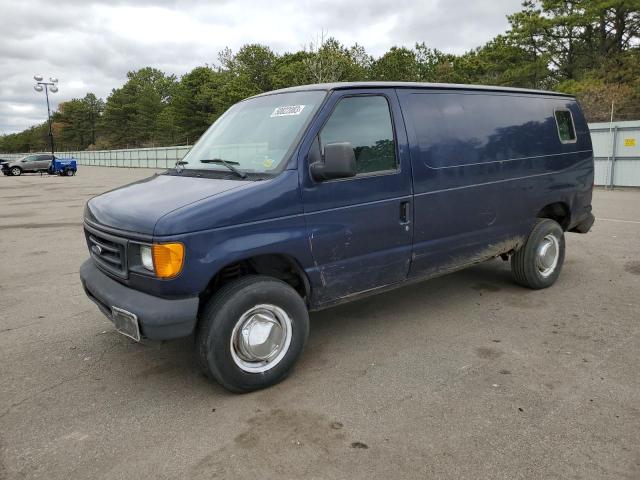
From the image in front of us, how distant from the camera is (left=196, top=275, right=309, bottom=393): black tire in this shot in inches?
124

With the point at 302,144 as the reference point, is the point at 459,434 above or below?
below

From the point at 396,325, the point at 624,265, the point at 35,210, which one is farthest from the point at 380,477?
the point at 35,210

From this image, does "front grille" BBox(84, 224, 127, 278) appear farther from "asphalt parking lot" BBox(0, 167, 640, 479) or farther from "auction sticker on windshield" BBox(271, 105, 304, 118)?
"auction sticker on windshield" BBox(271, 105, 304, 118)

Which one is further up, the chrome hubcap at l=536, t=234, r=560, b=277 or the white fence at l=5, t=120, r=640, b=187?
the white fence at l=5, t=120, r=640, b=187

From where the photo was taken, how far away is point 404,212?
4012mm

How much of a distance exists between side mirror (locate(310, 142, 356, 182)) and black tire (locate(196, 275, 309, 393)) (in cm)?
83

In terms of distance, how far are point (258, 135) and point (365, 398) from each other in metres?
2.10

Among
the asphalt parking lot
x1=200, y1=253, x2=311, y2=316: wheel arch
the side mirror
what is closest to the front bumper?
x1=200, y1=253, x2=311, y2=316: wheel arch

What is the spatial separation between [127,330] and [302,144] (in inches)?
66.5

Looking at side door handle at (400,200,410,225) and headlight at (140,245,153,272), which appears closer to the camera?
headlight at (140,245,153,272)

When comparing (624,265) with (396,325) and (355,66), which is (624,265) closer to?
(396,325)

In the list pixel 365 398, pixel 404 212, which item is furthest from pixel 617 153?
pixel 365 398

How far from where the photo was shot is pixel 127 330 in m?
3.13

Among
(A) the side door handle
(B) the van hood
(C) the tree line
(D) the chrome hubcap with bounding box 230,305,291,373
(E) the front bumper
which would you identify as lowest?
(D) the chrome hubcap with bounding box 230,305,291,373
